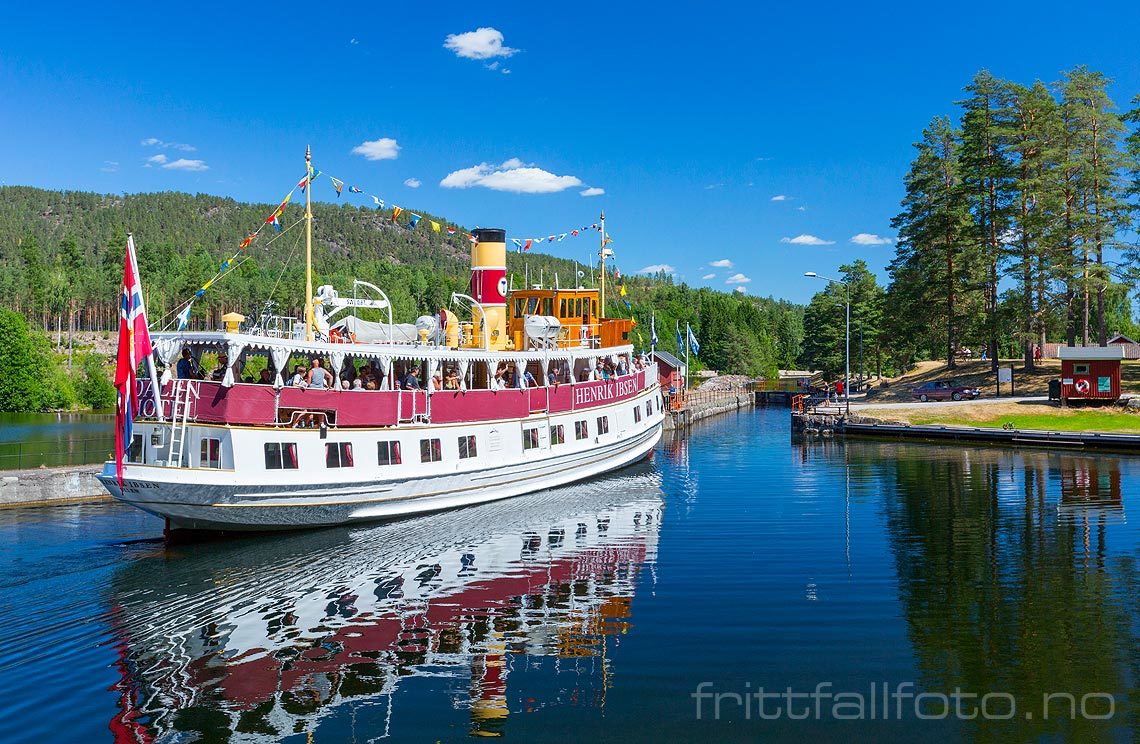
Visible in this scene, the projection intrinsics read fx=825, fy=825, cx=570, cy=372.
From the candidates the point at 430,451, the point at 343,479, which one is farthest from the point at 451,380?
the point at 343,479

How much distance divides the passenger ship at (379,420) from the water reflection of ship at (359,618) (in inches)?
60.4

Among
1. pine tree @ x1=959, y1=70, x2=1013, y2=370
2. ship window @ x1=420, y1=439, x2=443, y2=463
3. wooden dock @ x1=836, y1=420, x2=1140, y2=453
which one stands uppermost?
pine tree @ x1=959, y1=70, x2=1013, y2=370

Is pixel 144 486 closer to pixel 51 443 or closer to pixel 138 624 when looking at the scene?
pixel 138 624

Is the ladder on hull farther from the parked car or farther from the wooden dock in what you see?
the parked car

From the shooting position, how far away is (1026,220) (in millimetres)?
58719

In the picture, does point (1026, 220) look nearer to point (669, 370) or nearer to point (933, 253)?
point (933, 253)

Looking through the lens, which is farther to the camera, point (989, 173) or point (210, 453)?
point (989, 173)

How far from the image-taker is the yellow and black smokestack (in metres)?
35.9

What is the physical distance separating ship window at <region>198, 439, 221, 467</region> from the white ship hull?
21 cm

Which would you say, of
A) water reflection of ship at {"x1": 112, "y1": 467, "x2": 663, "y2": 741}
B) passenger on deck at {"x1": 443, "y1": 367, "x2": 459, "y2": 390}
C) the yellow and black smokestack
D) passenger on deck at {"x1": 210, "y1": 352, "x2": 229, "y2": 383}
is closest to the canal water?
water reflection of ship at {"x1": 112, "y1": 467, "x2": 663, "y2": 741}

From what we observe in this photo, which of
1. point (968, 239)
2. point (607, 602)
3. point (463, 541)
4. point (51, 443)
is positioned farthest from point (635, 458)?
point (968, 239)

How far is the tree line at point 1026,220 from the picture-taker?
58562 mm

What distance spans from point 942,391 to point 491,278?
144 feet

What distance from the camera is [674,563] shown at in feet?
72.1
